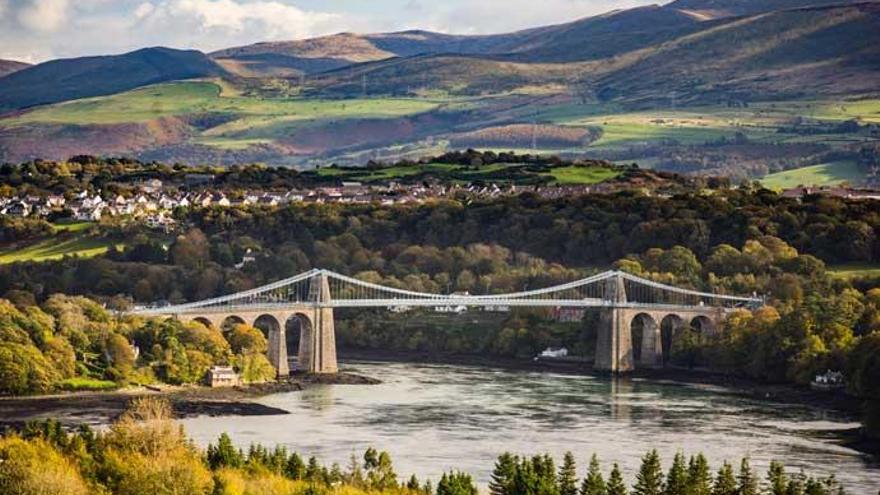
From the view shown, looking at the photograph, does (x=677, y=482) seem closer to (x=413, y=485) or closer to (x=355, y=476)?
(x=413, y=485)

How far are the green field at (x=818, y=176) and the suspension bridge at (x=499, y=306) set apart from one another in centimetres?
3620

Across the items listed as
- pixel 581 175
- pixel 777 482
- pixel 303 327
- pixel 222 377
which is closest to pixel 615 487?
pixel 777 482

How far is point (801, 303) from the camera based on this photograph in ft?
226

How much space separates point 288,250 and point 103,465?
47.2 m

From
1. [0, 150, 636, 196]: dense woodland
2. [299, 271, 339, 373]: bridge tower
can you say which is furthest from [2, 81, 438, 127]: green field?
[299, 271, 339, 373]: bridge tower

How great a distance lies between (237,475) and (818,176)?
83.2 meters

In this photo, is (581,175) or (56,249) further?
(581,175)

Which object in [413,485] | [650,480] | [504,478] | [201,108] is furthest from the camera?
[201,108]

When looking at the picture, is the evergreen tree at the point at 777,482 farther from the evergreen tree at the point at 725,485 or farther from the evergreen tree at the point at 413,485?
the evergreen tree at the point at 413,485

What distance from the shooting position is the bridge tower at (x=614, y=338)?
70750 mm

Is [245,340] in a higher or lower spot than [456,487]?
higher

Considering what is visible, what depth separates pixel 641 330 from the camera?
74.5 metres

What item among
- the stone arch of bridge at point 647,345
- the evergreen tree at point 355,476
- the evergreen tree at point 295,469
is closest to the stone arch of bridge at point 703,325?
the stone arch of bridge at point 647,345

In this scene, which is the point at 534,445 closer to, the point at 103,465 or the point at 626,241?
the point at 103,465
